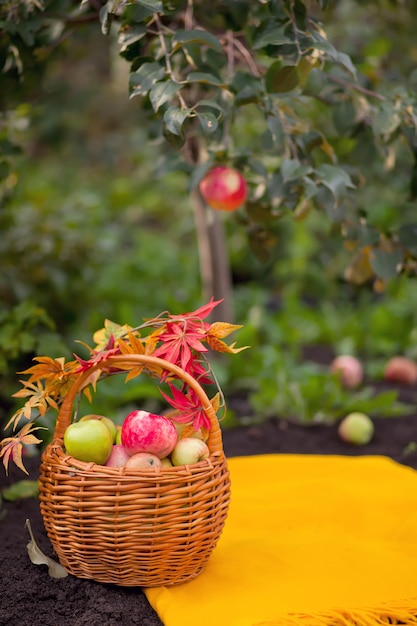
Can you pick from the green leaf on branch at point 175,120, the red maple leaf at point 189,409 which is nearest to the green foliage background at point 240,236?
the green leaf on branch at point 175,120

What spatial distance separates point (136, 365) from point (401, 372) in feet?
6.99

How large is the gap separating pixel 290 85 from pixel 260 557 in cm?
121

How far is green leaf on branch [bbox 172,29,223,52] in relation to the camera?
1827 mm

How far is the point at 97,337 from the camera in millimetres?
1770

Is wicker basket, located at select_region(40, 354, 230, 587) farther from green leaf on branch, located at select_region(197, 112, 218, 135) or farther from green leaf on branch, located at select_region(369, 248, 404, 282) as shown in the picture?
green leaf on branch, located at select_region(369, 248, 404, 282)

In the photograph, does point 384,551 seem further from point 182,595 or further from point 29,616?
point 29,616

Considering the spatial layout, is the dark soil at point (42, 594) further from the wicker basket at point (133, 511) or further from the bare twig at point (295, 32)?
the bare twig at point (295, 32)

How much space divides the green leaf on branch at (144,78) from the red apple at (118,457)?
859 mm

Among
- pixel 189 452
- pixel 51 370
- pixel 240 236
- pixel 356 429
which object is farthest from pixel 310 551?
pixel 240 236

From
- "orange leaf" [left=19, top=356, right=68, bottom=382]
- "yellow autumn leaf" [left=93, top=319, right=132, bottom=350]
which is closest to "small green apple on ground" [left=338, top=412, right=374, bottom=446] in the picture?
"yellow autumn leaf" [left=93, top=319, right=132, bottom=350]

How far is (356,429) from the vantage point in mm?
2734

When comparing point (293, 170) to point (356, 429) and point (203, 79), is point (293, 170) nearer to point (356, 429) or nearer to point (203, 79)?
point (203, 79)

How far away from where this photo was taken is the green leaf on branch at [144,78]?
179 cm

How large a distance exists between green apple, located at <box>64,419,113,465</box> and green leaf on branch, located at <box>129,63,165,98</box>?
815 mm
